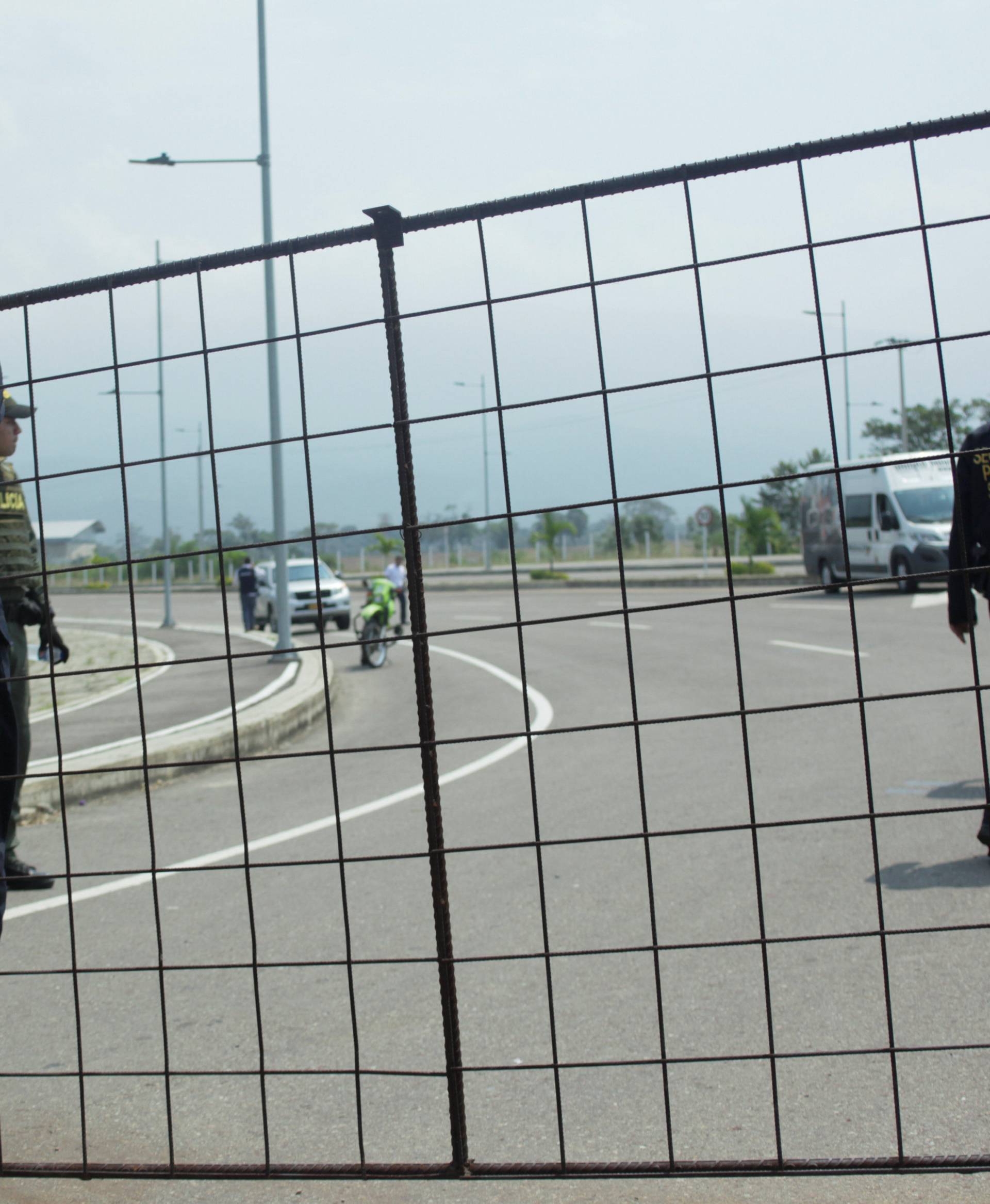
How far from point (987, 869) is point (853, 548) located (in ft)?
73.9

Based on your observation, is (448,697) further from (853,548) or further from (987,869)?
(853,548)

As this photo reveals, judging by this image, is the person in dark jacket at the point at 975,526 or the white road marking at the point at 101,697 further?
the white road marking at the point at 101,697

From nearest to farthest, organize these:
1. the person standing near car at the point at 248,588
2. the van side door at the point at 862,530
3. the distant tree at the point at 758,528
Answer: the van side door at the point at 862,530 → the person standing near car at the point at 248,588 → the distant tree at the point at 758,528

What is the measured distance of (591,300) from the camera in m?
2.50

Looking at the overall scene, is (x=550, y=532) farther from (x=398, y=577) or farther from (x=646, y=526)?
(x=398, y=577)

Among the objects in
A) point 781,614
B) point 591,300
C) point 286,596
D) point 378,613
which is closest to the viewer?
point 591,300

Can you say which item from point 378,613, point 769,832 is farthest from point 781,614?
point 769,832

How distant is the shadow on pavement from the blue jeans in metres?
24.2

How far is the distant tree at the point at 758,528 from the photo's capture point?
4834cm

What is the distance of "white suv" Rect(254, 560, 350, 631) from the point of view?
28.1 metres

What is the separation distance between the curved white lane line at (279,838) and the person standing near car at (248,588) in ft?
58.2

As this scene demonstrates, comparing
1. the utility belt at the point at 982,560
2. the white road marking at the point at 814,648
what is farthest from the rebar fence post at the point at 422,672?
the white road marking at the point at 814,648

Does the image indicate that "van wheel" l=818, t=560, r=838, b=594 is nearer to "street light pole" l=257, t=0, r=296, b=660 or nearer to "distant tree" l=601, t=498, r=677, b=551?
"street light pole" l=257, t=0, r=296, b=660

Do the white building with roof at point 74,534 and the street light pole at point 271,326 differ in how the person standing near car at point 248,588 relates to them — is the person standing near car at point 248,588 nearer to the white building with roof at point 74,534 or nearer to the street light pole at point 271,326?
the street light pole at point 271,326
